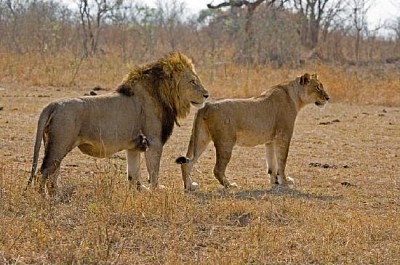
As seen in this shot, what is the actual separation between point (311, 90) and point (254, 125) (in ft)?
3.73

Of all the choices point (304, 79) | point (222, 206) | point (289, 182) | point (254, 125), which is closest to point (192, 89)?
point (254, 125)

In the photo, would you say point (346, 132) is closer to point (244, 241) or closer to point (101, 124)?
point (101, 124)

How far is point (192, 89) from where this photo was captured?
7918mm

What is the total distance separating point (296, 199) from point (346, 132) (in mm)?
6297

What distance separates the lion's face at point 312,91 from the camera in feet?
30.0

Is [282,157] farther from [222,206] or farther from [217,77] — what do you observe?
[217,77]

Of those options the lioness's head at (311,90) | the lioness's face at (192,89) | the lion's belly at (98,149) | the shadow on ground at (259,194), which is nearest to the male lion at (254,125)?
the lioness's head at (311,90)

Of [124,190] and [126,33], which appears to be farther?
[126,33]

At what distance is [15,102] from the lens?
1533 cm

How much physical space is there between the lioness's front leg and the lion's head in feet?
3.75

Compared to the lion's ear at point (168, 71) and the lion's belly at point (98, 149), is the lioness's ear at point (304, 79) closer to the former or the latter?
the lion's ear at point (168, 71)

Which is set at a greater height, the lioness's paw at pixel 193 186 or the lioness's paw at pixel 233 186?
the lioness's paw at pixel 193 186

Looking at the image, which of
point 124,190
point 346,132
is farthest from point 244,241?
point 346,132

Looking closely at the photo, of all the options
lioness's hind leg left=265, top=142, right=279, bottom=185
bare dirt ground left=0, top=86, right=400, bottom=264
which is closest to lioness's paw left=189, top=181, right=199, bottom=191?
bare dirt ground left=0, top=86, right=400, bottom=264
